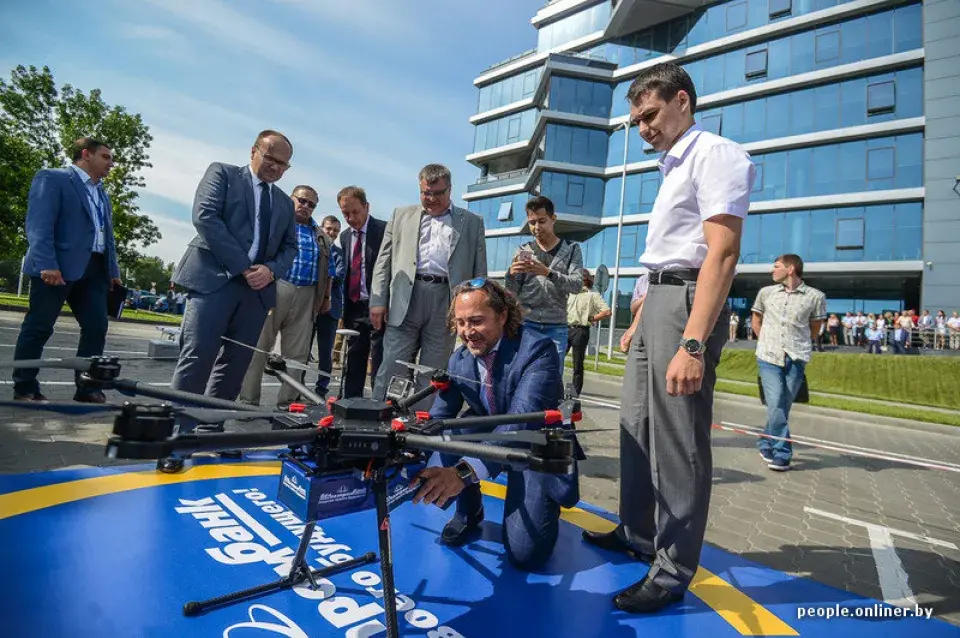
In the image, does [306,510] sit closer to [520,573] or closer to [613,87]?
[520,573]

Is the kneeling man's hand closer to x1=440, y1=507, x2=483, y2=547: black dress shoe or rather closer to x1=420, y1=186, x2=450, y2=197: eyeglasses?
x1=440, y1=507, x2=483, y2=547: black dress shoe

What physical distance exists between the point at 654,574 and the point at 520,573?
585mm

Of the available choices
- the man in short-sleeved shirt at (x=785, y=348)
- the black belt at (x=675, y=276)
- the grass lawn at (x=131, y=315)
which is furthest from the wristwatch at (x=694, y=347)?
the grass lawn at (x=131, y=315)

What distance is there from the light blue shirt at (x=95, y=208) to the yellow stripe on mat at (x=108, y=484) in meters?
2.78

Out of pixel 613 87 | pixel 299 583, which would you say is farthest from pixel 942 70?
pixel 299 583

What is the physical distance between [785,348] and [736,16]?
1225 inches

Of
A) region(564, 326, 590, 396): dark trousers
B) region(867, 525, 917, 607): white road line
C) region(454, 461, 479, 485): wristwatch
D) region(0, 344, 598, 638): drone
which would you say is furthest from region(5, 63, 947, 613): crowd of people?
region(564, 326, 590, 396): dark trousers

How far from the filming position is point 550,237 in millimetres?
4652

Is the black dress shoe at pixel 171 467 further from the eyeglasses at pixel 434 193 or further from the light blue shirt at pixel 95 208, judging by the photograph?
the light blue shirt at pixel 95 208

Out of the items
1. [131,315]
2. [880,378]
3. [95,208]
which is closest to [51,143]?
[131,315]

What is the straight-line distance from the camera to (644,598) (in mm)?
2008

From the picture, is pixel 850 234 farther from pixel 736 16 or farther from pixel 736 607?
pixel 736 607

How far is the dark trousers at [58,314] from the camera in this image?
13.6 ft

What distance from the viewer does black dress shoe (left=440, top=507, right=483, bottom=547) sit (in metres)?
2.47
